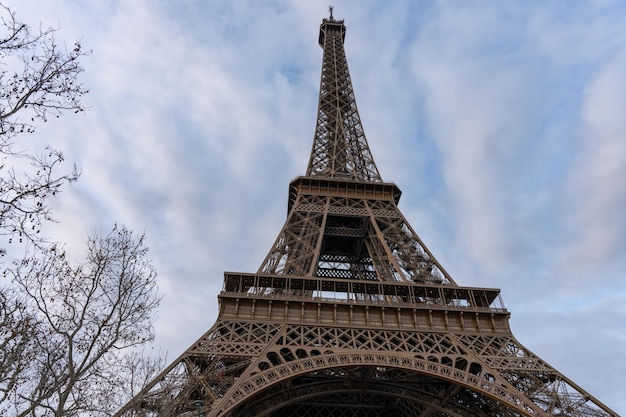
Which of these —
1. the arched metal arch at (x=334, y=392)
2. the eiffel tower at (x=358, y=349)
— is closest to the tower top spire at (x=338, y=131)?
the eiffel tower at (x=358, y=349)

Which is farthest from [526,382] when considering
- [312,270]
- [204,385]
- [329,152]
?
[329,152]

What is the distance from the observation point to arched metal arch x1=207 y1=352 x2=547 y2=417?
16.3 metres

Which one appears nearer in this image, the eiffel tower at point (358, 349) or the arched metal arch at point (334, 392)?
the eiffel tower at point (358, 349)

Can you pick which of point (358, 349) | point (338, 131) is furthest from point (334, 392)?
point (338, 131)

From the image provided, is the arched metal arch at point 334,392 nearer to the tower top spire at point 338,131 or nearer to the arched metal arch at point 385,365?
the arched metal arch at point 385,365

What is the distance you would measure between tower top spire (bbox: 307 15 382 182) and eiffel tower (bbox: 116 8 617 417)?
446 cm

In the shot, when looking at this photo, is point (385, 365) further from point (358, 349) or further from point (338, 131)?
point (338, 131)

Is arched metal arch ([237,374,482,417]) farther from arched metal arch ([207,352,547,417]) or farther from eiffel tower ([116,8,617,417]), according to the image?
arched metal arch ([207,352,547,417])

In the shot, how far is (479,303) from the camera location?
22922 mm

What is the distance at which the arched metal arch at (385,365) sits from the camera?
53.5 ft

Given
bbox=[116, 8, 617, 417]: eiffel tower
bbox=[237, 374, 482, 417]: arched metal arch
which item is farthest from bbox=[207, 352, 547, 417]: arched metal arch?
bbox=[237, 374, 482, 417]: arched metal arch

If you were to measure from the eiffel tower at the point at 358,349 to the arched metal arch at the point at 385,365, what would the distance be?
42mm

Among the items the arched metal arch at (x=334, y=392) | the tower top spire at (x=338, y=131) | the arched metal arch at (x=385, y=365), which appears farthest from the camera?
the tower top spire at (x=338, y=131)

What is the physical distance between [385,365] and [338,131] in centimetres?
2272
